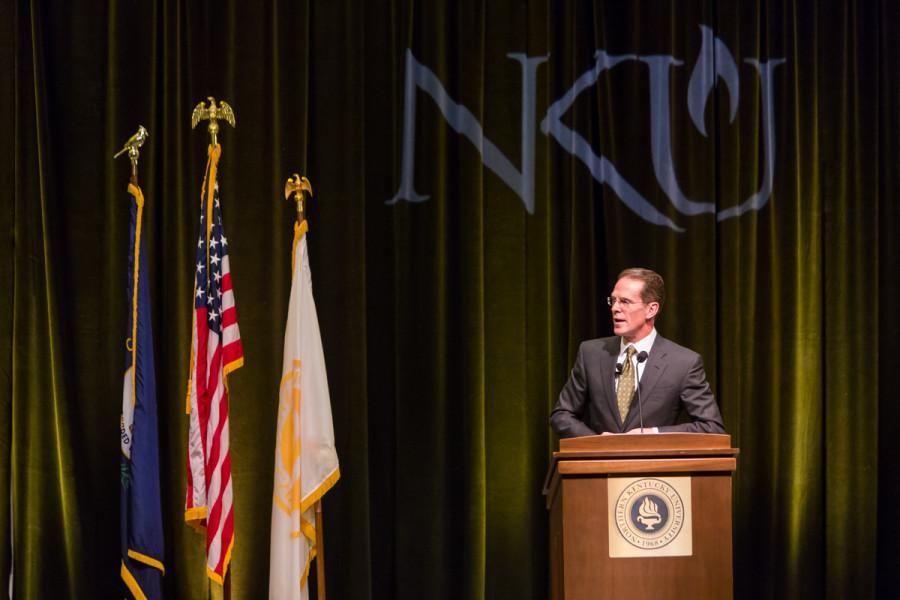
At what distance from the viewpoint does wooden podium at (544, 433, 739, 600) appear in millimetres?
4551

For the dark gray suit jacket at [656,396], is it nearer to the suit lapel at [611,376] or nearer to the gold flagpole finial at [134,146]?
the suit lapel at [611,376]

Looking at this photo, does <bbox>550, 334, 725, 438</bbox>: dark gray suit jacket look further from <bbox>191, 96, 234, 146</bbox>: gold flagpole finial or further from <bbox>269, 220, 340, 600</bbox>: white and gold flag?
<bbox>191, 96, 234, 146</bbox>: gold flagpole finial

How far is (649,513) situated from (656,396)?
1109 millimetres

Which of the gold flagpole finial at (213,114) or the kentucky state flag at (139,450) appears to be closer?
the kentucky state flag at (139,450)

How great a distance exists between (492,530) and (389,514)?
543 millimetres

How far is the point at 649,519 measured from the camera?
458 centimetres

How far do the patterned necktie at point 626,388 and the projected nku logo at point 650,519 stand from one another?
1.03 metres

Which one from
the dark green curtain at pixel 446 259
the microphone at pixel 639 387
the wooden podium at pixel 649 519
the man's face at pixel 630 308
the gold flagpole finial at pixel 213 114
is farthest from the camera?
the dark green curtain at pixel 446 259

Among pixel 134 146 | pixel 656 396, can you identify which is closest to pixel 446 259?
pixel 656 396

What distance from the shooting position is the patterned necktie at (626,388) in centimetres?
564

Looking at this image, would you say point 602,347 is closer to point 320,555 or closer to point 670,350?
point 670,350

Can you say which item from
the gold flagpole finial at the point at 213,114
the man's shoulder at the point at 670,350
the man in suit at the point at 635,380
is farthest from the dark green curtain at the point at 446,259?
the man's shoulder at the point at 670,350

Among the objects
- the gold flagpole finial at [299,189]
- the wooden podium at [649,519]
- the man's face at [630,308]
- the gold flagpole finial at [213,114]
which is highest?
the gold flagpole finial at [213,114]

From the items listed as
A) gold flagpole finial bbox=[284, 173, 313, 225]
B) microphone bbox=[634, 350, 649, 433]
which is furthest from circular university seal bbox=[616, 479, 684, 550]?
gold flagpole finial bbox=[284, 173, 313, 225]
